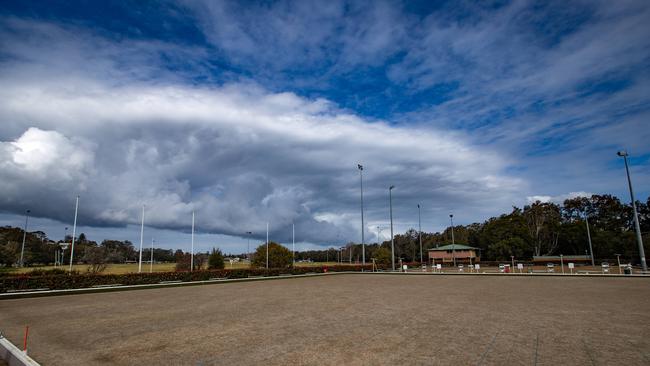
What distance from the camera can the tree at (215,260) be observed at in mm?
55803

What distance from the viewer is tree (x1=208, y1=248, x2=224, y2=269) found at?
55.8 m

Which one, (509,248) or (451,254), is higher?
(509,248)

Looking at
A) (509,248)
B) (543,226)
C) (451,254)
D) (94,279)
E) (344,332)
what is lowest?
(344,332)

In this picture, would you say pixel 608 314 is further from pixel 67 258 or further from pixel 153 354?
pixel 67 258

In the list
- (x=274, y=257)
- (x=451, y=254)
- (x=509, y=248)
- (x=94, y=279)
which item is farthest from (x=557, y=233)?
(x=94, y=279)

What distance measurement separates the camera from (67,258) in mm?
164625

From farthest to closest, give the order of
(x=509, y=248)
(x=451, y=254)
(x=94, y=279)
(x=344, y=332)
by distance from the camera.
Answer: (x=451, y=254), (x=509, y=248), (x=94, y=279), (x=344, y=332)

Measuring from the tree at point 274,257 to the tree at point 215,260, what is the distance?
5.40 m

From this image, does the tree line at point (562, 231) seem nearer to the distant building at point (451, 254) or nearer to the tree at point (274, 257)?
the distant building at point (451, 254)

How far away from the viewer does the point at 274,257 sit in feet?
193

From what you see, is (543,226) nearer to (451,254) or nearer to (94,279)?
(451,254)

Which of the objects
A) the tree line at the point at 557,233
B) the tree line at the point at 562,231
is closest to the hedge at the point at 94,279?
the tree line at the point at 557,233

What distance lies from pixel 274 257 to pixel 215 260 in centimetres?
853

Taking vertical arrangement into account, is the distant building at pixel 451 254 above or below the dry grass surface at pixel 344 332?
above
